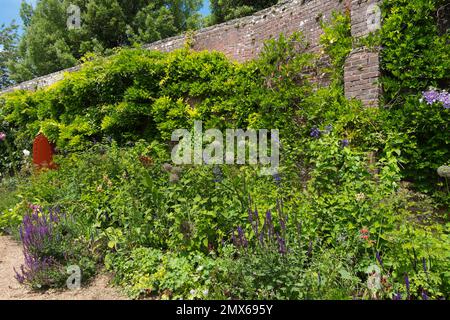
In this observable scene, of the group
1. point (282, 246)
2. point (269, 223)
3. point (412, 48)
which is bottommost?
point (282, 246)

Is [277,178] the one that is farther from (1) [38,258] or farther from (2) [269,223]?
(1) [38,258]

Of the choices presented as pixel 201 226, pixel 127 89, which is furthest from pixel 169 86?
pixel 201 226

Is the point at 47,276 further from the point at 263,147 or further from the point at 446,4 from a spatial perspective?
the point at 446,4

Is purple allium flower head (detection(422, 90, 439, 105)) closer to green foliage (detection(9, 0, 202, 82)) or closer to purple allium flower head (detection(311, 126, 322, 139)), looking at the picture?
purple allium flower head (detection(311, 126, 322, 139))

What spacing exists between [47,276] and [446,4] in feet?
16.6

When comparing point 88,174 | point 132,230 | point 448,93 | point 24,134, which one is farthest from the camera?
point 24,134

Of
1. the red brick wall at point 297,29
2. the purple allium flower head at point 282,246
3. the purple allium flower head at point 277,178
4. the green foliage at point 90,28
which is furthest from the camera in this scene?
the green foliage at point 90,28

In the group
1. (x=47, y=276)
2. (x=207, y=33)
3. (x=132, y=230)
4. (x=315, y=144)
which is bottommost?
(x=47, y=276)

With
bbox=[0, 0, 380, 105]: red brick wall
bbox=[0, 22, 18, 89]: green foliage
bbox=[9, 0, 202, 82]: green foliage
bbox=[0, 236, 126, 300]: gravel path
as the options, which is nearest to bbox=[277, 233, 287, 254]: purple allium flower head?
bbox=[0, 236, 126, 300]: gravel path

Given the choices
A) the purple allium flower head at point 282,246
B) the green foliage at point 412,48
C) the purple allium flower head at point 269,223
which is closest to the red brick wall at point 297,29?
the green foliage at point 412,48

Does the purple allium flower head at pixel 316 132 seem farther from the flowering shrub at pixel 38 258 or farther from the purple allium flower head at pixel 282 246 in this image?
the flowering shrub at pixel 38 258

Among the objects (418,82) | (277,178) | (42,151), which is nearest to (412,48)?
(418,82)

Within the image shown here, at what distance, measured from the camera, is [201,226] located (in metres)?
2.99

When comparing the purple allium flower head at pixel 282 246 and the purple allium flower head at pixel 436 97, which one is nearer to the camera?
the purple allium flower head at pixel 282 246
